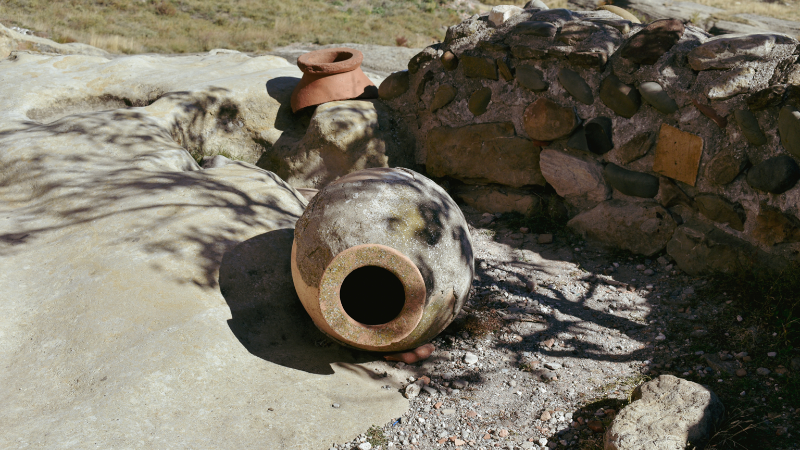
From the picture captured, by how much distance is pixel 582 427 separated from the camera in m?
2.49

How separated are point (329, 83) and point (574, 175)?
242 cm

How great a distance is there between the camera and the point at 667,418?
2240 mm

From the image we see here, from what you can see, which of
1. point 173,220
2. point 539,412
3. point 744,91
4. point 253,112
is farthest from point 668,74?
point 253,112

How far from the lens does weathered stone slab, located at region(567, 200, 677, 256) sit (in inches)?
149

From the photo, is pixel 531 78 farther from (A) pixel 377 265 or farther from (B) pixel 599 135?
(A) pixel 377 265

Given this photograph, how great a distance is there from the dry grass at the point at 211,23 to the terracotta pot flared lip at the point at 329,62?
22.8 feet

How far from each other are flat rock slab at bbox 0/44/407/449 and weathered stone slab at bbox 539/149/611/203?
1.98 metres

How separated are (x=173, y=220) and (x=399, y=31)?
1227cm

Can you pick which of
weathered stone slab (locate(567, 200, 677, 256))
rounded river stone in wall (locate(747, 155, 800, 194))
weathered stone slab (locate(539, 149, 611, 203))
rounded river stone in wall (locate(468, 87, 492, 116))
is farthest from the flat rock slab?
rounded river stone in wall (locate(747, 155, 800, 194))

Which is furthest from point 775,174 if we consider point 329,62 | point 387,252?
point 329,62

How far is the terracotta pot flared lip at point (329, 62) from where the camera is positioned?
5137 mm

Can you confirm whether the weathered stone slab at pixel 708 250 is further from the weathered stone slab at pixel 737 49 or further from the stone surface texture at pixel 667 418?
the stone surface texture at pixel 667 418

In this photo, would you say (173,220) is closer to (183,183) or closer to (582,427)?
(183,183)

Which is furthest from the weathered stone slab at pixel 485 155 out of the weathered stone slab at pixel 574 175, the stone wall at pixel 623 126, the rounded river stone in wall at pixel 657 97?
the rounded river stone in wall at pixel 657 97
